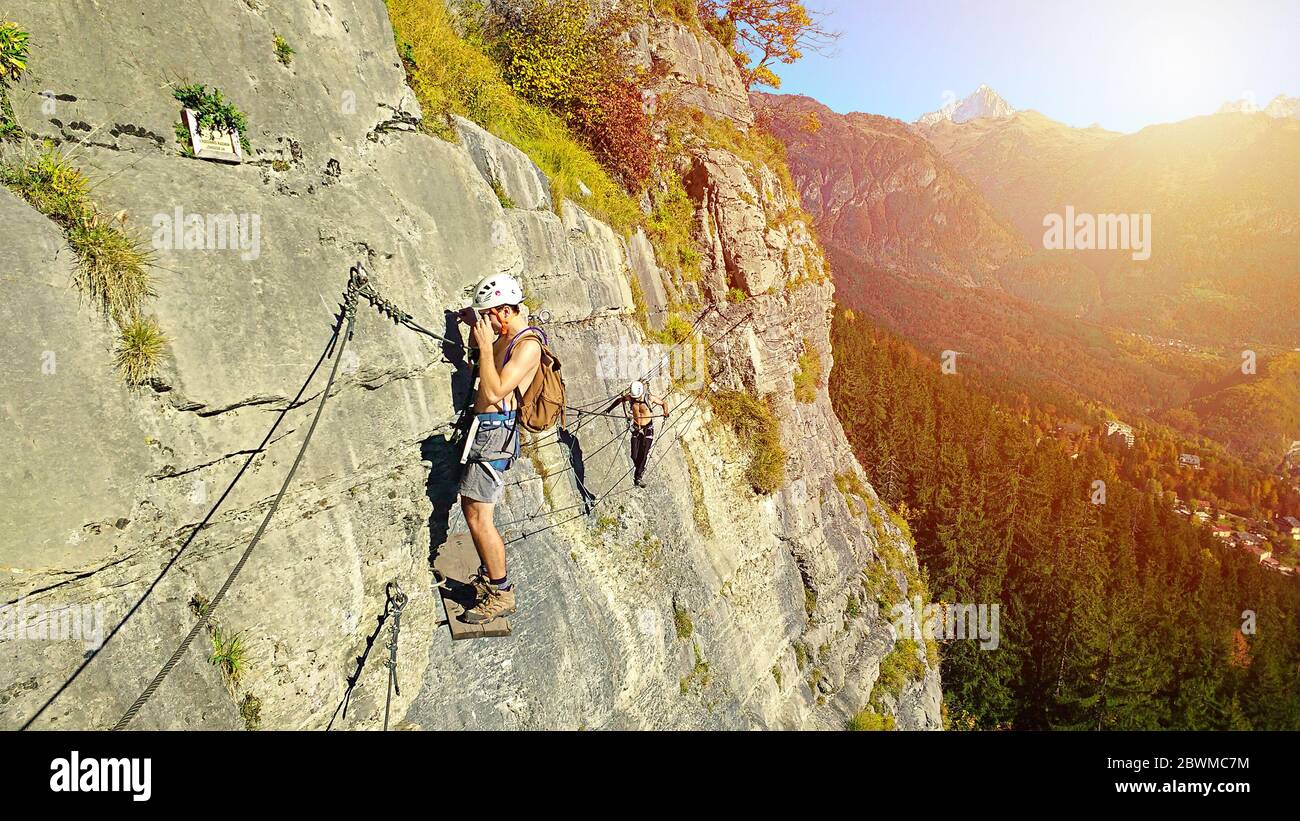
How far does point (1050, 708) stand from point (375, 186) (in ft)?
128

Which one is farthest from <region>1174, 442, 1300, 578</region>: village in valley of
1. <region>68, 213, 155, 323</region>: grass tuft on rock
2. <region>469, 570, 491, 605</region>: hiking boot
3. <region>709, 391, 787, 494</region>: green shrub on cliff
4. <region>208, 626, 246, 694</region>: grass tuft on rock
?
<region>68, 213, 155, 323</region>: grass tuft on rock

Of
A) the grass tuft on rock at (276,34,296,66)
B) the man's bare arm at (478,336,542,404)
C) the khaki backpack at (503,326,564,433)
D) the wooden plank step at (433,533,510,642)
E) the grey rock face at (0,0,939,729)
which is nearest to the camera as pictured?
the grey rock face at (0,0,939,729)

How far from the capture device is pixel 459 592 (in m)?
5.68

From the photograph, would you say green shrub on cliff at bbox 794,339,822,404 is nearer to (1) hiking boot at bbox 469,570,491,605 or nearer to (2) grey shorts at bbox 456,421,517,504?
(1) hiking boot at bbox 469,570,491,605

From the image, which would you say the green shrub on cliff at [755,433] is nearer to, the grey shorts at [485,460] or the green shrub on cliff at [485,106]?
the green shrub on cliff at [485,106]

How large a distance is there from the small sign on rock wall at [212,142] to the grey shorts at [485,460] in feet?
8.86

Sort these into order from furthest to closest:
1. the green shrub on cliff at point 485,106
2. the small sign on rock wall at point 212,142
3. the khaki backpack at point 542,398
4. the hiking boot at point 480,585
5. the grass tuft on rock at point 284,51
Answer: the green shrub on cliff at point 485,106 → the hiking boot at point 480,585 → the khaki backpack at point 542,398 → the grass tuft on rock at point 284,51 → the small sign on rock wall at point 212,142

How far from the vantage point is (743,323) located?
Answer: 12.7 m

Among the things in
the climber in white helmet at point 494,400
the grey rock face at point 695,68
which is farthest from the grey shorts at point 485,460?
the grey rock face at point 695,68

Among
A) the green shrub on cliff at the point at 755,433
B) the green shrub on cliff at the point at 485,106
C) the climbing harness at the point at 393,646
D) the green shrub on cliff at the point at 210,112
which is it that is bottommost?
the climbing harness at the point at 393,646

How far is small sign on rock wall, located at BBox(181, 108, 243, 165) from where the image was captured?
3.99 meters

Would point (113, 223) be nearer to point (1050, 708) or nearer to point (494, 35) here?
point (494, 35)

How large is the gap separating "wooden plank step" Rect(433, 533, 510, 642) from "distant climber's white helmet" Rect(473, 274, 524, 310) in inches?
97.0

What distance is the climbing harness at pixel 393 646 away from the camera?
504 centimetres
